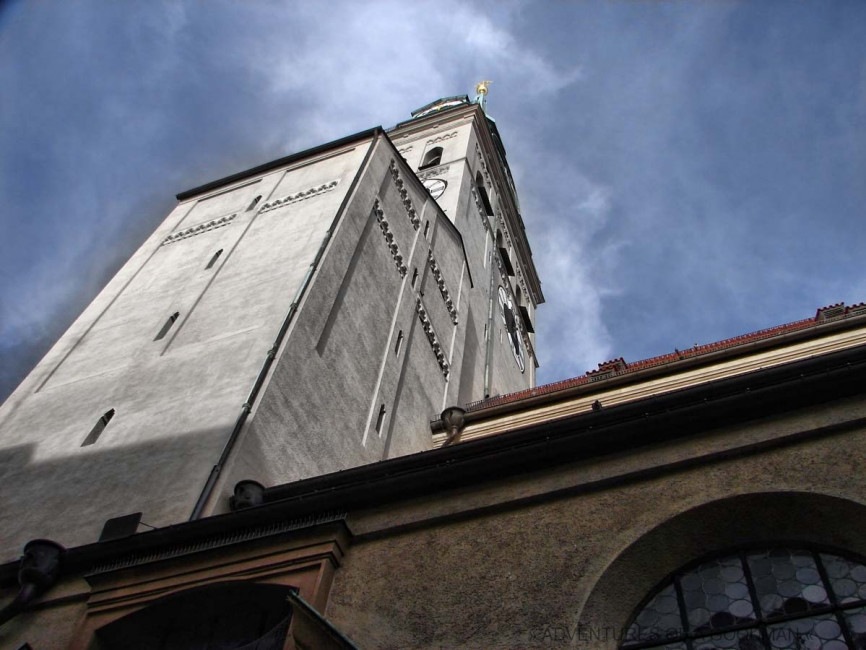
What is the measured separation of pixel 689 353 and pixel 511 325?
14719 mm

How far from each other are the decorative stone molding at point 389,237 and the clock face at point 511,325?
10.2 metres

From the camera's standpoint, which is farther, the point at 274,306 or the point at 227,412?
the point at 274,306

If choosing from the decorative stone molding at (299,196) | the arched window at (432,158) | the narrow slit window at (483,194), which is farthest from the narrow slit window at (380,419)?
the narrow slit window at (483,194)

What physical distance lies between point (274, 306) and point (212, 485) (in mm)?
3841

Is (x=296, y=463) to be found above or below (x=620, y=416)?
above

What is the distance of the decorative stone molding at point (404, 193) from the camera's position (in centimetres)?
1955

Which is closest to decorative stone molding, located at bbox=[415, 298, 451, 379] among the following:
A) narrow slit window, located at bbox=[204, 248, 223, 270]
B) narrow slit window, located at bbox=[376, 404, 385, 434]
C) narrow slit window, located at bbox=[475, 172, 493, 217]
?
narrow slit window, located at bbox=[376, 404, 385, 434]

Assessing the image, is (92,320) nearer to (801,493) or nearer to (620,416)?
(620,416)

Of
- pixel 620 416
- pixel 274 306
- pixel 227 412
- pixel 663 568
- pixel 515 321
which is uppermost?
pixel 515 321

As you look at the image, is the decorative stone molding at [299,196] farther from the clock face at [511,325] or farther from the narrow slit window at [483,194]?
the narrow slit window at [483,194]

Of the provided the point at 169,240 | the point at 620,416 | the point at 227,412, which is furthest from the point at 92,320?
the point at 620,416

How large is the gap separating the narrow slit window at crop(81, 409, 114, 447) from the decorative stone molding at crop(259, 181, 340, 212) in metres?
6.58

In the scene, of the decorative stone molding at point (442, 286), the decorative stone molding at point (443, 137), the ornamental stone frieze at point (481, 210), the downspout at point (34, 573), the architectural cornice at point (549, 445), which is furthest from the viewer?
the decorative stone molding at point (443, 137)

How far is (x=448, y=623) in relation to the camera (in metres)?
6.25
